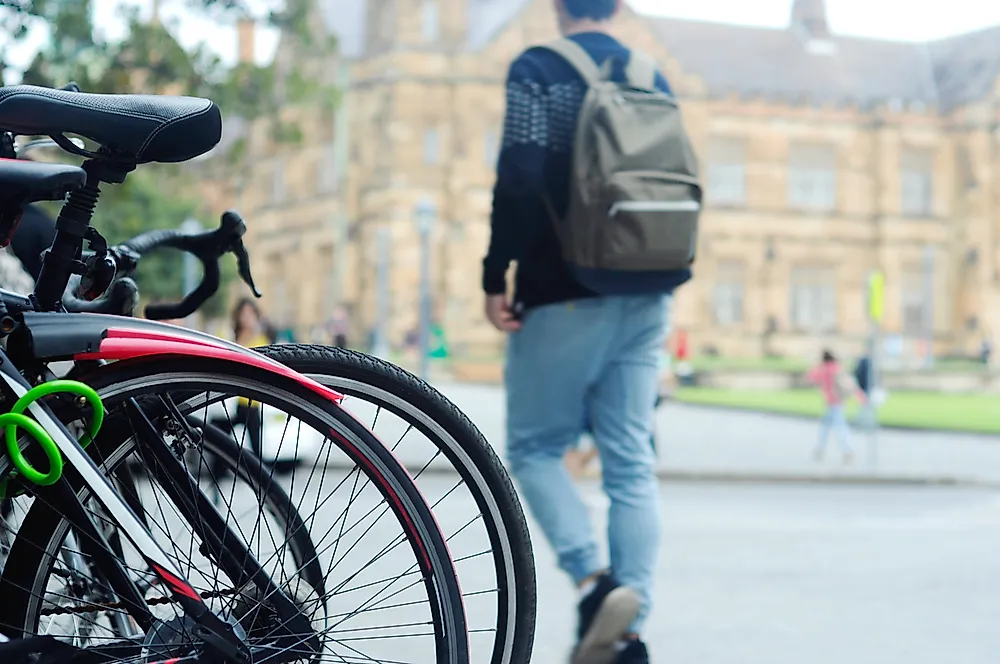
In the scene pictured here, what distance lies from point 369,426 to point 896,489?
35.4ft

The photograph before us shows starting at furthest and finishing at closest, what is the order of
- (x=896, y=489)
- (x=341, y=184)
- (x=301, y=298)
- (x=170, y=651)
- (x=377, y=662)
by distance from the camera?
1. (x=301, y=298)
2. (x=341, y=184)
3. (x=896, y=489)
4. (x=377, y=662)
5. (x=170, y=651)

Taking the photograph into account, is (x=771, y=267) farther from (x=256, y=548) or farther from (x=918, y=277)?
(x=256, y=548)

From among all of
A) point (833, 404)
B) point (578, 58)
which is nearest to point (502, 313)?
point (578, 58)

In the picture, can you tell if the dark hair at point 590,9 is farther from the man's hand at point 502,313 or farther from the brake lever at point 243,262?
the brake lever at point 243,262

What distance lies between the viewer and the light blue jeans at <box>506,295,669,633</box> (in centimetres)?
378

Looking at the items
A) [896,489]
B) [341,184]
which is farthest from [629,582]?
[341,184]

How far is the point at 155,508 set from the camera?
2459 mm

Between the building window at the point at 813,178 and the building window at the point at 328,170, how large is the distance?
1836cm

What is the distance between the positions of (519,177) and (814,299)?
5427 centimetres

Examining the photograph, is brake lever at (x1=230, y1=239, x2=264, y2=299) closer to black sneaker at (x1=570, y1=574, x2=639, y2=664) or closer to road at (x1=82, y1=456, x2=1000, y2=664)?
road at (x1=82, y1=456, x2=1000, y2=664)

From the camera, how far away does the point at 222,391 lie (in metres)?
2.19

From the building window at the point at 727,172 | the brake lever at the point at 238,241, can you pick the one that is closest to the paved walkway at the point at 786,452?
the brake lever at the point at 238,241

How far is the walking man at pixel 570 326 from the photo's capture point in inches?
149

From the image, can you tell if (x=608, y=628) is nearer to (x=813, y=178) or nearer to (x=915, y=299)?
(x=813, y=178)
